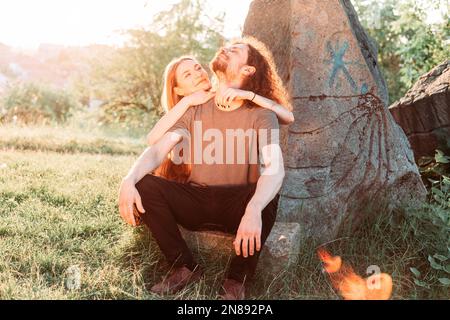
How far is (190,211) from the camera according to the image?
12.0 feet

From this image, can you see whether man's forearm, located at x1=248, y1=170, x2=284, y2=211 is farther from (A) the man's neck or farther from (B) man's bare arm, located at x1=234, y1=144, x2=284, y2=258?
(A) the man's neck

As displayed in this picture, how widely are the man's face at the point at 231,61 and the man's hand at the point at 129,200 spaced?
1.07m

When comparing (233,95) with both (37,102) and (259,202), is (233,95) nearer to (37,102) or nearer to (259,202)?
(259,202)

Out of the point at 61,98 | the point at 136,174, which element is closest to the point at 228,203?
the point at 136,174

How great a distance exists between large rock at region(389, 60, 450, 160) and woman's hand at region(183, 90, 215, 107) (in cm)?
297

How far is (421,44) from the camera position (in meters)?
12.5

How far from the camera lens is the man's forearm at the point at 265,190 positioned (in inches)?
129

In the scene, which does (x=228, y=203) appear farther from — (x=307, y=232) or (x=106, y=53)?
(x=106, y=53)

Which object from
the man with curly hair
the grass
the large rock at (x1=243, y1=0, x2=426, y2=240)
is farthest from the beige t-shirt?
the large rock at (x1=243, y1=0, x2=426, y2=240)

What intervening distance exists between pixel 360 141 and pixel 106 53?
14.8 meters

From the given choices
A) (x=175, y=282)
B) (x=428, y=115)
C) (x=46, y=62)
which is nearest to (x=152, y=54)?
(x=428, y=115)

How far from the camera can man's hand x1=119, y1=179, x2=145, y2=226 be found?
11.3 ft

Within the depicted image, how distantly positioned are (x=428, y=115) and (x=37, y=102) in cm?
1799

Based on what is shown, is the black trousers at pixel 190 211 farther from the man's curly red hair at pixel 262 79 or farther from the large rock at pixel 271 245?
the man's curly red hair at pixel 262 79
